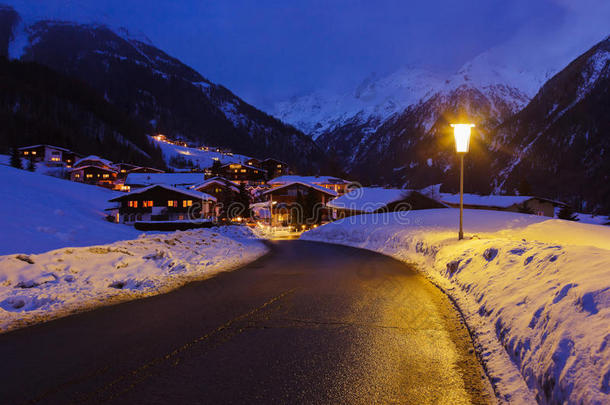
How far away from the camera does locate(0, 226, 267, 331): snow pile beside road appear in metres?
6.73

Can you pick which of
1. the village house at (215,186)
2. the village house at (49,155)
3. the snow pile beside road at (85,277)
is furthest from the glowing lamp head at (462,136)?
the village house at (49,155)

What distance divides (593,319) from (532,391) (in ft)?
3.35

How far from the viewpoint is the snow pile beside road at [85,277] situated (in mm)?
6730

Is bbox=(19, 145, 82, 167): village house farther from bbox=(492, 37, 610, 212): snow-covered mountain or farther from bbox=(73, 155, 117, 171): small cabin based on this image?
bbox=(492, 37, 610, 212): snow-covered mountain

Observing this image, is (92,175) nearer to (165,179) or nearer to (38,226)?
(165,179)

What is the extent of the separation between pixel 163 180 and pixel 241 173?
27828mm

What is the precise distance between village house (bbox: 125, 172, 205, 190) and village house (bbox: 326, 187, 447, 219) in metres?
41.1

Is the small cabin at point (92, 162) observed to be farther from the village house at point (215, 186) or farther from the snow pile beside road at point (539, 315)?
the snow pile beside road at point (539, 315)

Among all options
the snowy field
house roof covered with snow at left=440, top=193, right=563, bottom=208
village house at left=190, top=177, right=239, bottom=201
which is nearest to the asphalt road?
house roof covered with snow at left=440, top=193, right=563, bottom=208

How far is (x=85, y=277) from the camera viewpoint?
345 inches

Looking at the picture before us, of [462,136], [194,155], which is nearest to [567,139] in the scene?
[462,136]

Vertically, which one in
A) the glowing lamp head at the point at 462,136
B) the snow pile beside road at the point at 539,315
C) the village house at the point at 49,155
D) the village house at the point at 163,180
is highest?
the village house at the point at 49,155

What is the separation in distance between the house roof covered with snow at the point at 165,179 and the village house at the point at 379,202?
41.4 metres

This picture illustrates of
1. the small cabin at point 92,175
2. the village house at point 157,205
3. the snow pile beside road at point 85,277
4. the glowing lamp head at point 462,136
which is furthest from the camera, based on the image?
the small cabin at point 92,175
